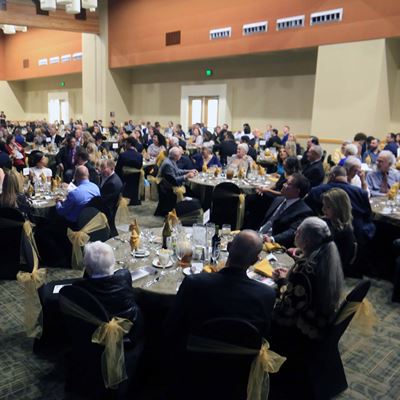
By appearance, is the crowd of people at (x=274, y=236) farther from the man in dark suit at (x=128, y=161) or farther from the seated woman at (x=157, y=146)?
the seated woman at (x=157, y=146)

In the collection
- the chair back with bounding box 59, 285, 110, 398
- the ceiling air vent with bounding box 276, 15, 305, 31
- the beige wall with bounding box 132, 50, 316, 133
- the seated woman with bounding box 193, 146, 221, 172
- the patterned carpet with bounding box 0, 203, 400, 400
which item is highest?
the ceiling air vent with bounding box 276, 15, 305, 31

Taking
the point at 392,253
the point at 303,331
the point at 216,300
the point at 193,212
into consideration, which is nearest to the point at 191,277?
the point at 216,300

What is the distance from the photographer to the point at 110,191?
17.4 feet

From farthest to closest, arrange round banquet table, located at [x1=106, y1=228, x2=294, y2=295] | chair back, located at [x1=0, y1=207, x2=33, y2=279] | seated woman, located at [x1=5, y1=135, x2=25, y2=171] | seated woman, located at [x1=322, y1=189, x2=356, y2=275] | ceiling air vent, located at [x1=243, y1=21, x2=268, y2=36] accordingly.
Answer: ceiling air vent, located at [x1=243, y1=21, x2=268, y2=36], seated woman, located at [x1=5, y1=135, x2=25, y2=171], chair back, located at [x1=0, y1=207, x2=33, y2=279], seated woman, located at [x1=322, y1=189, x2=356, y2=275], round banquet table, located at [x1=106, y1=228, x2=294, y2=295]

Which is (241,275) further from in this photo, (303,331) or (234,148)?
(234,148)

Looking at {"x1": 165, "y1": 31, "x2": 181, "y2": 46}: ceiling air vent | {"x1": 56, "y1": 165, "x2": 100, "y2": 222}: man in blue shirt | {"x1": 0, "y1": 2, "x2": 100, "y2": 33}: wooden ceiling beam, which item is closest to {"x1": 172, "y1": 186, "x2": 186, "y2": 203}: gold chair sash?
{"x1": 56, "y1": 165, "x2": 100, "y2": 222}: man in blue shirt

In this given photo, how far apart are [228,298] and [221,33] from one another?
1401cm

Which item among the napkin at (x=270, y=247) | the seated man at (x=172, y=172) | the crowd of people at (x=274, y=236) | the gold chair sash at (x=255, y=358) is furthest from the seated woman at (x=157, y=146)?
the gold chair sash at (x=255, y=358)

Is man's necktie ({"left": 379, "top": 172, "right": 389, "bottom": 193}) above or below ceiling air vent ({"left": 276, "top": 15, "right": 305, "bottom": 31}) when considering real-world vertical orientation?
below

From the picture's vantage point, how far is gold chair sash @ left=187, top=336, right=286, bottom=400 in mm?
2000

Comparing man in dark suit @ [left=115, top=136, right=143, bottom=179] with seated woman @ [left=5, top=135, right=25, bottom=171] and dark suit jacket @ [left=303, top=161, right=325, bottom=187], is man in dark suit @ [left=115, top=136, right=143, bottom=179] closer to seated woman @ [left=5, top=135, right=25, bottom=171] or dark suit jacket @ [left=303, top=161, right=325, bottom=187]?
seated woman @ [left=5, top=135, right=25, bottom=171]

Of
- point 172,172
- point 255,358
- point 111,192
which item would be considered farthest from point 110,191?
point 255,358

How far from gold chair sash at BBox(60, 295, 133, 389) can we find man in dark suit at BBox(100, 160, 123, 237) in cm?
266

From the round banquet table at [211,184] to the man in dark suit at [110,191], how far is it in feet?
5.49
